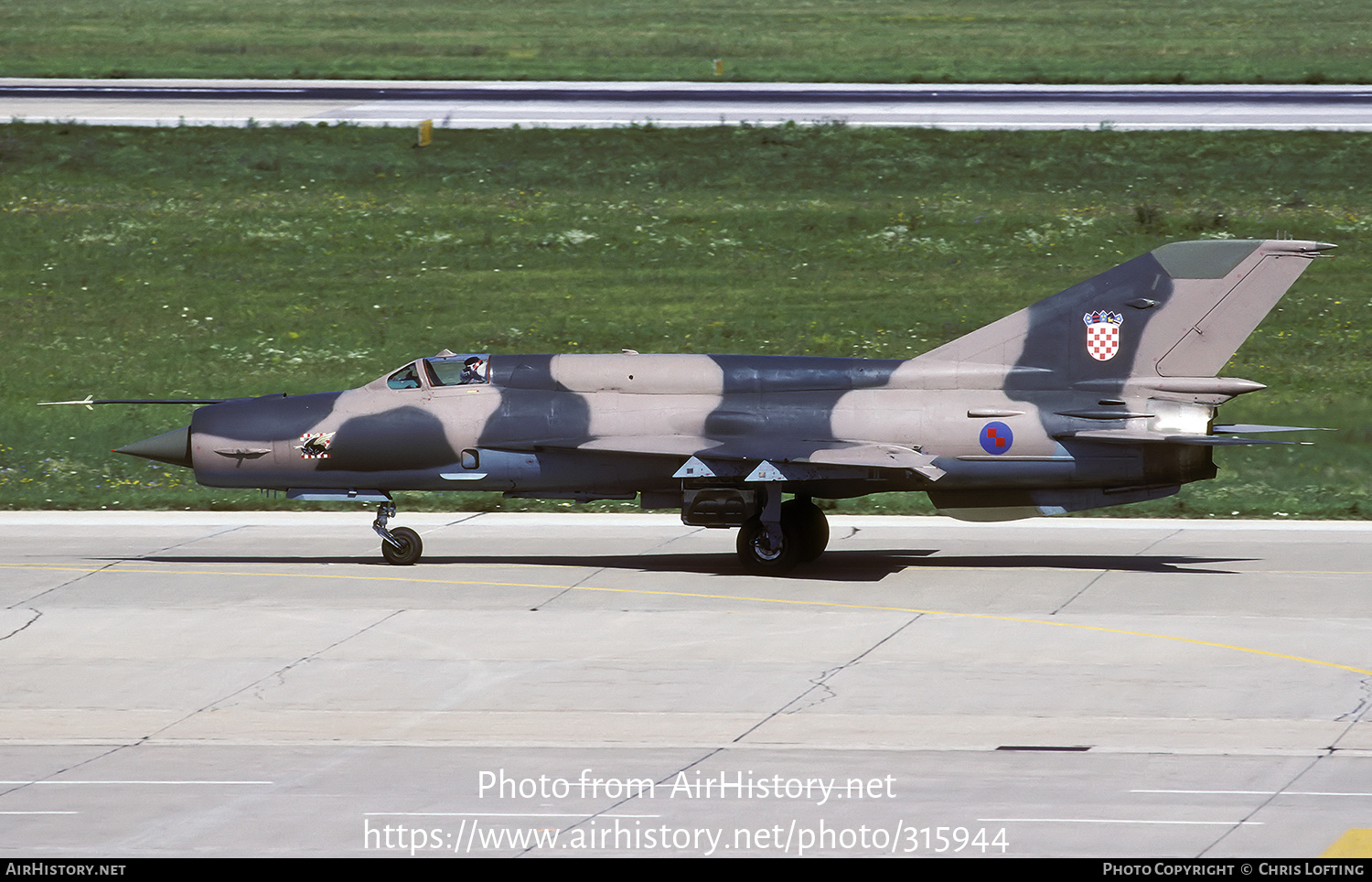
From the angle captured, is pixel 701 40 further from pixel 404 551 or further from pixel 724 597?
pixel 724 597

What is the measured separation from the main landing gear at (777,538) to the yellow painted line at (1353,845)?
9.84 m

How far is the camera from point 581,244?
39719mm

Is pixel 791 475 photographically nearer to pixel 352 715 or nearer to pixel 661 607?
pixel 661 607

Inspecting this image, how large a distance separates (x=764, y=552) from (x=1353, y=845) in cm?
1018

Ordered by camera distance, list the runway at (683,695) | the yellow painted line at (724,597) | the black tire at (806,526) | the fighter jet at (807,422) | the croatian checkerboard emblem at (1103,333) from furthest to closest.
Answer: the black tire at (806,526) → the croatian checkerboard emblem at (1103,333) → the fighter jet at (807,422) → the yellow painted line at (724,597) → the runway at (683,695)

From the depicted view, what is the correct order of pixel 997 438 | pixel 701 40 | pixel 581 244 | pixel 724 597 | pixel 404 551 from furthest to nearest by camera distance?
pixel 701 40
pixel 581 244
pixel 404 551
pixel 997 438
pixel 724 597

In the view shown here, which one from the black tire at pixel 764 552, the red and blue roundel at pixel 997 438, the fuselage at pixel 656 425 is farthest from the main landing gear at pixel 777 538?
the red and blue roundel at pixel 997 438

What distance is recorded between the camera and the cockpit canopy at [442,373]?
20781 mm

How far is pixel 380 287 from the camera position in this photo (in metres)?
37.9

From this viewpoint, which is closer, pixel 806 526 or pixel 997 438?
pixel 997 438

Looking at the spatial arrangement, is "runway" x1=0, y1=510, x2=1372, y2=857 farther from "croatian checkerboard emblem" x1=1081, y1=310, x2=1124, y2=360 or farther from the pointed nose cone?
"croatian checkerboard emblem" x1=1081, y1=310, x2=1124, y2=360

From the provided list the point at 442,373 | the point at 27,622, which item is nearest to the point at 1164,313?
the point at 442,373

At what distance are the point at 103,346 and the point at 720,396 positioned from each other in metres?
19.3

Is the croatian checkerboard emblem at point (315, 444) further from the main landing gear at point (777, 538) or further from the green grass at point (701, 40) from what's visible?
the green grass at point (701, 40)
